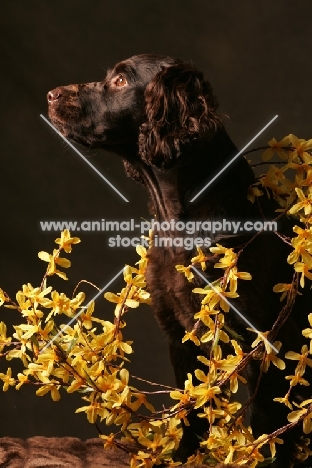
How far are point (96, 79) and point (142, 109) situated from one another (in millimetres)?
872

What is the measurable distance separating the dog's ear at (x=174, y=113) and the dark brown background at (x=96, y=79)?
838mm

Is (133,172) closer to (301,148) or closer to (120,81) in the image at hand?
(120,81)

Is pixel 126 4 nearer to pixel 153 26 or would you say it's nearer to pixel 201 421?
pixel 153 26

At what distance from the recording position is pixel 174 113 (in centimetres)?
216

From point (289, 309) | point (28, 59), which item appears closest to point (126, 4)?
point (28, 59)

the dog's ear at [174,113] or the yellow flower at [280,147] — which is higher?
the dog's ear at [174,113]

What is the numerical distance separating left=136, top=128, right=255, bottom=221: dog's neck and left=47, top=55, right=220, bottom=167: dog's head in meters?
0.07

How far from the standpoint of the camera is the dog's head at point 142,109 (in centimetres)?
213

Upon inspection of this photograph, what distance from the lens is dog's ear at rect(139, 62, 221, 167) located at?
83.5 inches

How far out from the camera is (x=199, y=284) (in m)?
2.20

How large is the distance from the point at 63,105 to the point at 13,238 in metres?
0.98

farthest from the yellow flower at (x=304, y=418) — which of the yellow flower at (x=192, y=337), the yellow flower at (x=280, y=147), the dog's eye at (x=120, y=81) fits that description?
the dog's eye at (x=120, y=81)

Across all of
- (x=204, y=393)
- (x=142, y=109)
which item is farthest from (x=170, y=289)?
(x=142, y=109)

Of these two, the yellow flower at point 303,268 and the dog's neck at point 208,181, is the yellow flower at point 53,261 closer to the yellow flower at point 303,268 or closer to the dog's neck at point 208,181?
the dog's neck at point 208,181
